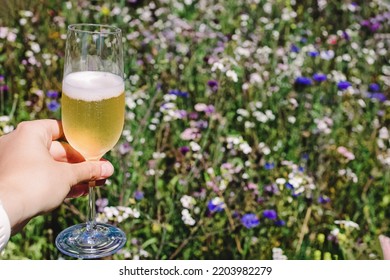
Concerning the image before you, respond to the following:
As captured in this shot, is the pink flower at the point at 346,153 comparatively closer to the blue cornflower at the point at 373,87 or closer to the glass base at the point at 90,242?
the blue cornflower at the point at 373,87

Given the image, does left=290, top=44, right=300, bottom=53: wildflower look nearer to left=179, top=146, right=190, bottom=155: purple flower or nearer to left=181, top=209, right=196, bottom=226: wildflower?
left=179, top=146, right=190, bottom=155: purple flower

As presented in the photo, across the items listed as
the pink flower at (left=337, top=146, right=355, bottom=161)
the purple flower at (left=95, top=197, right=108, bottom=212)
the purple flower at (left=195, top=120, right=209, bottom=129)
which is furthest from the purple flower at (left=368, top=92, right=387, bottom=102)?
the purple flower at (left=95, top=197, right=108, bottom=212)

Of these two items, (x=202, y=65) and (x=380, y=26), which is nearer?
(x=202, y=65)

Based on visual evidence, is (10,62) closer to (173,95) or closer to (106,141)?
(173,95)

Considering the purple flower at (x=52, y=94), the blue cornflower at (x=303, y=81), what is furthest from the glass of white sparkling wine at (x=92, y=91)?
the blue cornflower at (x=303, y=81)

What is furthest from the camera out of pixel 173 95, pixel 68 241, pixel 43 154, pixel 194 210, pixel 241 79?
pixel 241 79

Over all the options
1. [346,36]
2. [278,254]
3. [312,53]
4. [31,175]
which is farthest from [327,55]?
[31,175]
